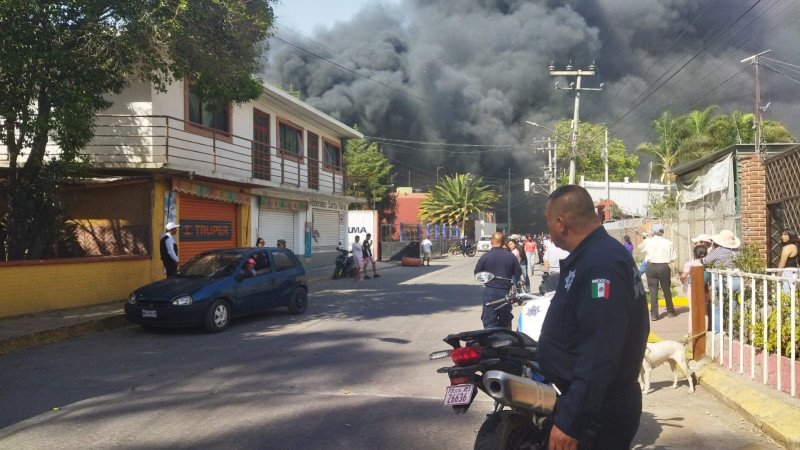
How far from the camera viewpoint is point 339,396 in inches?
240

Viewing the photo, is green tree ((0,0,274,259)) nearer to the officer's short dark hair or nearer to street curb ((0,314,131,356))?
street curb ((0,314,131,356))

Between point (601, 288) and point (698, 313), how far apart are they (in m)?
5.70

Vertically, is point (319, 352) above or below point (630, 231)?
below

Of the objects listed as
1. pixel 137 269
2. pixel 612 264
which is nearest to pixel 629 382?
pixel 612 264

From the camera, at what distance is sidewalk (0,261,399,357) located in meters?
8.97

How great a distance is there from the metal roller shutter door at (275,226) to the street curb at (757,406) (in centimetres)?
1670

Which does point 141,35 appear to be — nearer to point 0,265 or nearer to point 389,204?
point 0,265

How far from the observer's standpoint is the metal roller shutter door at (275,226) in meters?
21.4

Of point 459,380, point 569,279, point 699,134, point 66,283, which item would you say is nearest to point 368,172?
point 699,134

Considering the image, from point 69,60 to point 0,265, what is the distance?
3687 mm

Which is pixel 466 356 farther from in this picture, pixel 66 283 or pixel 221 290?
pixel 66 283

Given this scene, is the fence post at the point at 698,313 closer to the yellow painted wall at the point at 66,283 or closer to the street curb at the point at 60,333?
the street curb at the point at 60,333

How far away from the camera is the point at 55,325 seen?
392 inches

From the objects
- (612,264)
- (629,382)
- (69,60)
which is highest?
(69,60)
